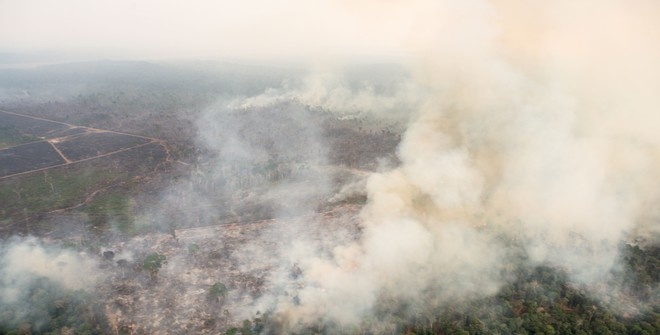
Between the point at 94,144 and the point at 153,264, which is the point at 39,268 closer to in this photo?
the point at 153,264

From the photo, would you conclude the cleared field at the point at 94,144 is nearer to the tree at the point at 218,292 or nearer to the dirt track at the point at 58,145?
the dirt track at the point at 58,145

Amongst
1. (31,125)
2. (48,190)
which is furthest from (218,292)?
(31,125)

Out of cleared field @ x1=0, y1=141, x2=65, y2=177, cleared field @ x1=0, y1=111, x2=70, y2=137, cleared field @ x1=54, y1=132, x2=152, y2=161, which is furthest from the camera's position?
cleared field @ x1=0, y1=111, x2=70, y2=137

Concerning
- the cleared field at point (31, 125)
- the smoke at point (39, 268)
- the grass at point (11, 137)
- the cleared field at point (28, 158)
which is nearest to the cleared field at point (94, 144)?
the cleared field at point (28, 158)

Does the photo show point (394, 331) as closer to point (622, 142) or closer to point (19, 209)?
point (622, 142)

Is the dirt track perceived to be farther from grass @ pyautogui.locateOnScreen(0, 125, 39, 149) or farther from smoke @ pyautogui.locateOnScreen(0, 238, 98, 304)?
smoke @ pyautogui.locateOnScreen(0, 238, 98, 304)

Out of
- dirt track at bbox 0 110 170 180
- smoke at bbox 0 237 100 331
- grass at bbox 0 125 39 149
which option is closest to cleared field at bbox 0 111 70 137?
dirt track at bbox 0 110 170 180

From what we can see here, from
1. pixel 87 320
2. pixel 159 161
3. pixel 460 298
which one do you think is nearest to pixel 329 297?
pixel 460 298
